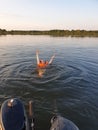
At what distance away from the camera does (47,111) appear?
10430 mm

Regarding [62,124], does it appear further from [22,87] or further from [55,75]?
[55,75]

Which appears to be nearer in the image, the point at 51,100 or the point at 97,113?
the point at 97,113

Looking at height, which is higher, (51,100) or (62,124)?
(62,124)

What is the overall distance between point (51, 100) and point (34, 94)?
1.38 metres

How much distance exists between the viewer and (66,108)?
1093cm

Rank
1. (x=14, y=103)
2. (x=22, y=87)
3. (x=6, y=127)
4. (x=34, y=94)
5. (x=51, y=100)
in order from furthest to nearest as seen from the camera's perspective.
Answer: (x=22, y=87)
(x=34, y=94)
(x=51, y=100)
(x=14, y=103)
(x=6, y=127)

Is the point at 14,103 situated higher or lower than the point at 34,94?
higher

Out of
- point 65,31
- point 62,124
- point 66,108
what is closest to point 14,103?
point 62,124

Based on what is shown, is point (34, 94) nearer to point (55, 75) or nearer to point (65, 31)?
point (55, 75)

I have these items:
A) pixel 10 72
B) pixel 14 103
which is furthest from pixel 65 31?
pixel 14 103

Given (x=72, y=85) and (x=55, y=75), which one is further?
(x=55, y=75)

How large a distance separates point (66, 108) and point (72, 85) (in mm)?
3914

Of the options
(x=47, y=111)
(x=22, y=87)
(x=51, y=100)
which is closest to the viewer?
(x=47, y=111)

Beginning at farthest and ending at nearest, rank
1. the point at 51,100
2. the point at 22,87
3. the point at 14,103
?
the point at 22,87
the point at 51,100
the point at 14,103
